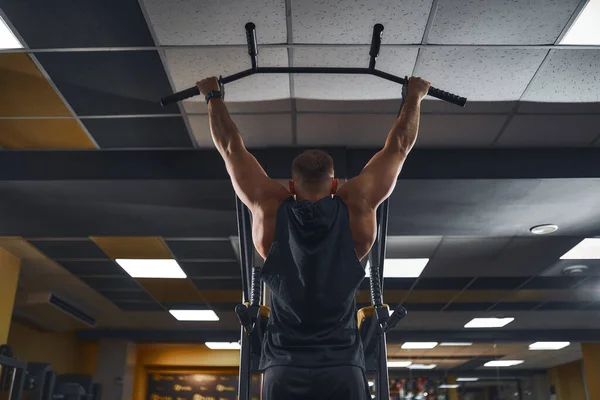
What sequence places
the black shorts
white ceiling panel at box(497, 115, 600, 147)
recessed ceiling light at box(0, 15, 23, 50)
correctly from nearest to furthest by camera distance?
1. the black shorts
2. recessed ceiling light at box(0, 15, 23, 50)
3. white ceiling panel at box(497, 115, 600, 147)

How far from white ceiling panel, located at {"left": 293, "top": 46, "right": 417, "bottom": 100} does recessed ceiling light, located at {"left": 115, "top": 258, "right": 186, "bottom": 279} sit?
2.96 metres

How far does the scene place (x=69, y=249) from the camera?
16.0 ft

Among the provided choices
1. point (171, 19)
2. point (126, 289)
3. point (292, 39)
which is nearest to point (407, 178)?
point (292, 39)

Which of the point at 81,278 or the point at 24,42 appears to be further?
Result: the point at 81,278

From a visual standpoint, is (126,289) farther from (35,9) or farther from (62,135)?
(35,9)

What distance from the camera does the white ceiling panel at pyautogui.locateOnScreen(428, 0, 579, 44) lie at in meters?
2.21

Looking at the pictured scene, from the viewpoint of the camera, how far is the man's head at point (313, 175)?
1.38 metres

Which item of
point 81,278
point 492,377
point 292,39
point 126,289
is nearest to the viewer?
point 292,39

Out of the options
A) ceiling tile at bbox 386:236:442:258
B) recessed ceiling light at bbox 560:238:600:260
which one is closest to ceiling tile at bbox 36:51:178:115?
ceiling tile at bbox 386:236:442:258

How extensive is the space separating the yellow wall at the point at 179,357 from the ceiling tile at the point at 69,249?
5.19 meters

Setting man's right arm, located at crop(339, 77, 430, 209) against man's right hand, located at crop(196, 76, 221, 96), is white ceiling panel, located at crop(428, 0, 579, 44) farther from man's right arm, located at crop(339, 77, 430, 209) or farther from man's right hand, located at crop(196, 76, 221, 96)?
man's right hand, located at crop(196, 76, 221, 96)

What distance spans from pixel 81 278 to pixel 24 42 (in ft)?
13.0

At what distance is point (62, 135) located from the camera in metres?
3.23

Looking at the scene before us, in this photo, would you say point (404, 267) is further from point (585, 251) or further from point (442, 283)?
point (585, 251)
